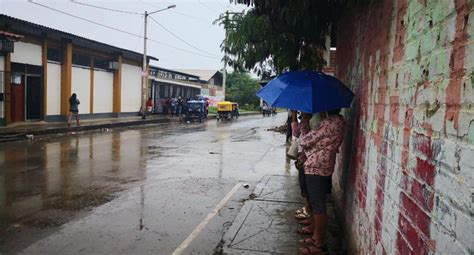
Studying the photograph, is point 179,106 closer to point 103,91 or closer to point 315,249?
point 103,91

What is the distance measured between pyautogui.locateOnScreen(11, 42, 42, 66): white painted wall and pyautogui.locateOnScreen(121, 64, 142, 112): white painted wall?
9.20 m

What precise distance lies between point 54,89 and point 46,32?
3.09 m

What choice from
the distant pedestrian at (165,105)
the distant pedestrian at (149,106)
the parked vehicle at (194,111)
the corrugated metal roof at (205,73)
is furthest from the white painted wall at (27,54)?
the corrugated metal roof at (205,73)

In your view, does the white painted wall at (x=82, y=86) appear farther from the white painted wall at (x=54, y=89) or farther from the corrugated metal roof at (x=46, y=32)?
the corrugated metal roof at (x=46, y=32)

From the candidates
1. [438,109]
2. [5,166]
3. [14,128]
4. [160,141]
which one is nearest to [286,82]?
[438,109]

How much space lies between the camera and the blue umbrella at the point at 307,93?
434 centimetres

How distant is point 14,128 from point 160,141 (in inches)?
257

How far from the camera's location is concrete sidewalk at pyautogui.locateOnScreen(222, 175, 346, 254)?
4.76 meters

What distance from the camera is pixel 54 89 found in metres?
22.3

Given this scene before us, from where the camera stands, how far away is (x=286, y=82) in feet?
15.4

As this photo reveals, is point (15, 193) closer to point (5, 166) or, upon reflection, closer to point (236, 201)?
point (5, 166)

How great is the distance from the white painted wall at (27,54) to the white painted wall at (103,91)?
18.5 feet

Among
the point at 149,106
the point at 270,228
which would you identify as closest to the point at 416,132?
the point at 270,228

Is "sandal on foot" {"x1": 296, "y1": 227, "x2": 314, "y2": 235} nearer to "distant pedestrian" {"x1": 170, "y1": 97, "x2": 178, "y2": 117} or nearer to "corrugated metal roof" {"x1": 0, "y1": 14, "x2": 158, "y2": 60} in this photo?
"corrugated metal roof" {"x1": 0, "y1": 14, "x2": 158, "y2": 60}
